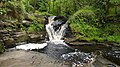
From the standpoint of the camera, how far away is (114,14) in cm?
2633

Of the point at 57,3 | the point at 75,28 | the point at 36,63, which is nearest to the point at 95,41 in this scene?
the point at 75,28

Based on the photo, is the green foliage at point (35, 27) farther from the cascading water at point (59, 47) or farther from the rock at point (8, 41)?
the rock at point (8, 41)

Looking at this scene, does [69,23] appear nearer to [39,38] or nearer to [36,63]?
[39,38]

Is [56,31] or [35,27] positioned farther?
[56,31]

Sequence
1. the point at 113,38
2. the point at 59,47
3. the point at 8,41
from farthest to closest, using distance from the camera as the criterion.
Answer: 1. the point at 113,38
2. the point at 59,47
3. the point at 8,41

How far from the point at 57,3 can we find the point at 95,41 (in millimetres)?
21846

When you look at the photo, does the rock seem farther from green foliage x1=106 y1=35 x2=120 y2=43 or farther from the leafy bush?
green foliage x1=106 y1=35 x2=120 y2=43

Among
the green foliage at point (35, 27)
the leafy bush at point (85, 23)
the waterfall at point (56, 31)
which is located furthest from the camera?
the green foliage at point (35, 27)

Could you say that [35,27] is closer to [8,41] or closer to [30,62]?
[8,41]

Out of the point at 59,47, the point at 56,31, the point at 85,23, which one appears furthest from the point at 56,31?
the point at 59,47

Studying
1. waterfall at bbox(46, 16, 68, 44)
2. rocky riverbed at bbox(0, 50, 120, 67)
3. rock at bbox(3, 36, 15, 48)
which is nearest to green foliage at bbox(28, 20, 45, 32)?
waterfall at bbox(46, 16, 68, 44)

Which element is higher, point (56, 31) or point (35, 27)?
point (35, 27)

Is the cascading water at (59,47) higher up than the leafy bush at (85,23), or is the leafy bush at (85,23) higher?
the leafy bush at (85,23)

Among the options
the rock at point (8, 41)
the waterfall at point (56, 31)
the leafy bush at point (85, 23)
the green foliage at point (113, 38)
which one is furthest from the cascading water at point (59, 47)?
the green foliage at point (113, 38)
